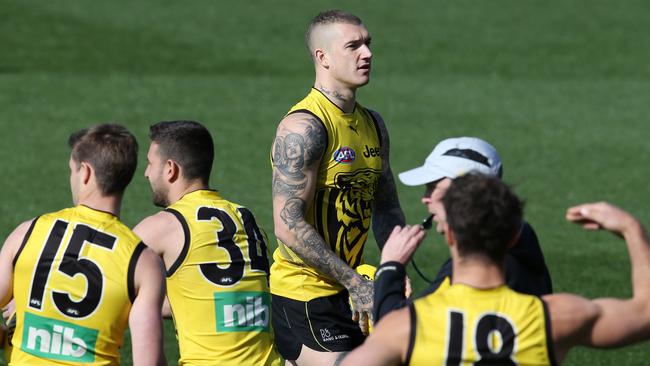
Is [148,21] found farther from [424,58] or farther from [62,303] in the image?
[62,303]

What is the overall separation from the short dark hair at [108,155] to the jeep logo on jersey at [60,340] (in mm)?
665

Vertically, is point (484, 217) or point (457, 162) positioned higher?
point (457, 162)

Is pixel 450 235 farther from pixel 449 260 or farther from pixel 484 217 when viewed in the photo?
pixel 449 260

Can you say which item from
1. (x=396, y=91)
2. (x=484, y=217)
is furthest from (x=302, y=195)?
(x=396, y=91)

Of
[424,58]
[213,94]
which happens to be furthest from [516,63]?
[213,94]

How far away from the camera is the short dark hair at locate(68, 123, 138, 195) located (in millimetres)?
5734

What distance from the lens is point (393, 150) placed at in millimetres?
19094

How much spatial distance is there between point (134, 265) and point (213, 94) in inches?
707

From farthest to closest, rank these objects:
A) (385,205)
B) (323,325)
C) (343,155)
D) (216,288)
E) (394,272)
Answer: (385,205)
(323,325)
(343,155)
(216,288)
(394,272)

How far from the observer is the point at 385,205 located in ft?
26.7

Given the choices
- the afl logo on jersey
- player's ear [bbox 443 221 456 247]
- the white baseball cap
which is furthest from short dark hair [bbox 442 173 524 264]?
the afl logo on jersey

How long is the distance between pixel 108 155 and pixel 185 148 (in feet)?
3.89

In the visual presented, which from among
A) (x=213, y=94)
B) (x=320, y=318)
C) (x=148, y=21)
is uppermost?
(x=148, y=21)

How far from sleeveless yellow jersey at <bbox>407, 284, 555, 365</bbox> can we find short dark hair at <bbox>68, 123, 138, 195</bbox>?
174cm
